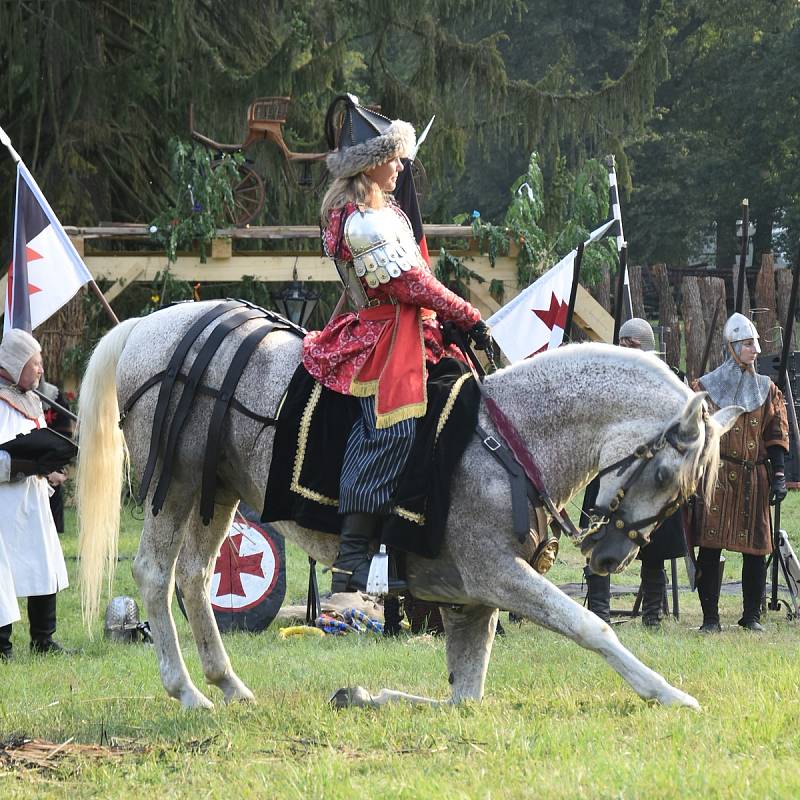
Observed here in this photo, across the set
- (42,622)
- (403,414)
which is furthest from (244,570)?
(403,414)

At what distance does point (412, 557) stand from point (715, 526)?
13.9ft

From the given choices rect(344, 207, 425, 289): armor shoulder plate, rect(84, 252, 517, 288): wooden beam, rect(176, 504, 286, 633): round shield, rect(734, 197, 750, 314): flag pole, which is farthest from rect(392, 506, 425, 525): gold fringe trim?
rect(84, 252, 517, 288): wooden beam

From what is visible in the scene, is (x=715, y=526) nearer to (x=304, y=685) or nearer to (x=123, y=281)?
(x=304, y=685)

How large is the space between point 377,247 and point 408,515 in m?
1.11

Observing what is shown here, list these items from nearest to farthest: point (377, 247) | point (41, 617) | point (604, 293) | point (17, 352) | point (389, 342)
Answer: point (377, 247), point (389, 342), point (17, 352), point (41, 617), point (604, 293)

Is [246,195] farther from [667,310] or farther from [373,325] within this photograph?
[373,325]

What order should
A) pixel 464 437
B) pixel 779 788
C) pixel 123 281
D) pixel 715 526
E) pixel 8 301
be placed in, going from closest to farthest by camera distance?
pixel 779 788 → pixel 464 437 → pixel 8 301 → pixel 715 526 → pixel 123 281

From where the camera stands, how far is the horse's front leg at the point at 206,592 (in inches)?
246

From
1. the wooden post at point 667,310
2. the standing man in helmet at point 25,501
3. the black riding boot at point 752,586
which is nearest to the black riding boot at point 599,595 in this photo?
the black riding boot at point 752,586

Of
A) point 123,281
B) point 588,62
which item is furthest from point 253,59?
point 588,62

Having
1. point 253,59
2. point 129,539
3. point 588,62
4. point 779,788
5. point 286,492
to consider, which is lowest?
point 129,539

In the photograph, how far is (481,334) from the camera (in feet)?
18.6

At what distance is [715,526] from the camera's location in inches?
367

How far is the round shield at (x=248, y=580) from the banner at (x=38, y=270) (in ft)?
6.07
